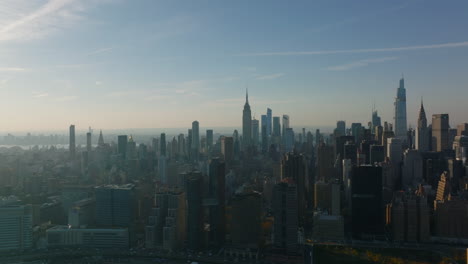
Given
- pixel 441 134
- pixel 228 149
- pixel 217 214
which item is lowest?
pixel 217 214

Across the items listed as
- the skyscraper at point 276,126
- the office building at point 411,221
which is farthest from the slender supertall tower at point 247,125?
the office building at point 411,221

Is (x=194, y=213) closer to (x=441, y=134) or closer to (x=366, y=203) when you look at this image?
(x=366, y=203)

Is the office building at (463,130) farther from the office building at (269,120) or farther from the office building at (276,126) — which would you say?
the office building at (269,120)

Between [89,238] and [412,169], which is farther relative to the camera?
[412,169]

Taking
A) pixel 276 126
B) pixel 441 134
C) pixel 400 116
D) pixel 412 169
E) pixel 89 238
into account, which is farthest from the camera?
pixel 276 126

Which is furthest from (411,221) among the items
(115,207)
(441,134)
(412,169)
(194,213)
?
(441,134)

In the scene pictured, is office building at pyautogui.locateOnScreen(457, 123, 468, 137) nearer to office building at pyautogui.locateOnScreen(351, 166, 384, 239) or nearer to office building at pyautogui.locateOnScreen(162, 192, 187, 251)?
office building at pyautogui.locateOnScreen(351, 166, 384, 239)

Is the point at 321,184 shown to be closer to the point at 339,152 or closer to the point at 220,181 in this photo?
the point at 220,181

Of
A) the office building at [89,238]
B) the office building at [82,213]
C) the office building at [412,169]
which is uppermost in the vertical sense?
the office building at [412,169]

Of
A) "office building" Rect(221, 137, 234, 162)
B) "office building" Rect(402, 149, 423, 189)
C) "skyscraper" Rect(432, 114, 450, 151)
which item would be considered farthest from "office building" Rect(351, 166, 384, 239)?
"skyscraper" Rect(432, 114, 450, 151)
